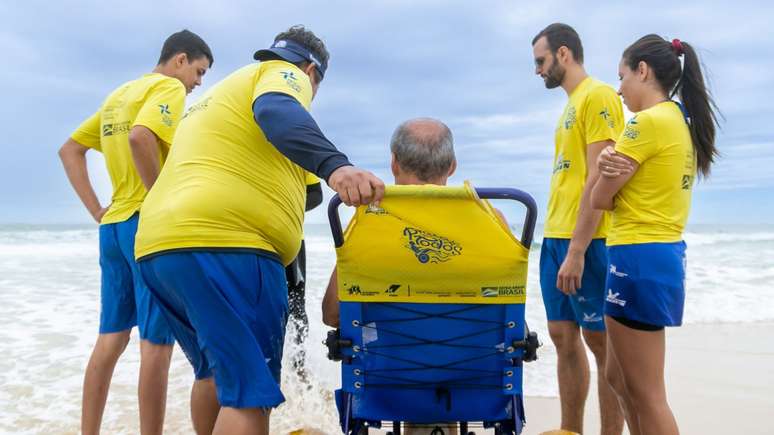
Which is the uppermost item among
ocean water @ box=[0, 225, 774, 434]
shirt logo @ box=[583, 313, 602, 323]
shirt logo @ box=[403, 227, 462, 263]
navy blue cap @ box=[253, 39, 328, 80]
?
navy blue cap @ box=[253, 39, 328, 80]

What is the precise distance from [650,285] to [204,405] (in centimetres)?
→ 190

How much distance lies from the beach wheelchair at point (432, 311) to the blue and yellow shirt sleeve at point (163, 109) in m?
1.42

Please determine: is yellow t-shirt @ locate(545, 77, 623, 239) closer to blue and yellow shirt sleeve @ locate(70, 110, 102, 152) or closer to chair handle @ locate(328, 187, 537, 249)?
chair handle @ locate(328, 187, 537, 249)

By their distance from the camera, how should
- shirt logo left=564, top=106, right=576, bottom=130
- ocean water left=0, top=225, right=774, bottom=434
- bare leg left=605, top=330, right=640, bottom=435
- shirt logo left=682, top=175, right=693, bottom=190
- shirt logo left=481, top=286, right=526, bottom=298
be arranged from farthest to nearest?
1. ocean water left=0, top=225, right=774, bottom=434
2. shirt logo left=564, top=106, right=576, bottom=130
3. bare leg left=605, top=330, right=640, bottom=435
4. shirt logo left=682, top=175, right=693, bottom=190
5. shirt logo left=481, top=286, right=526, bottom=298

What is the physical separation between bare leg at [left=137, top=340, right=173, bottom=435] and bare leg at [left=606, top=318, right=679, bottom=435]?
2.08 m

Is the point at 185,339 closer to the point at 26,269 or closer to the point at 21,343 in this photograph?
the point at 21,343

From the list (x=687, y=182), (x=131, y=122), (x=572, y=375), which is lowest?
(x=572, y=375)

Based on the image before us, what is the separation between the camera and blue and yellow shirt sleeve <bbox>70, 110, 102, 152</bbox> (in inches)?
146

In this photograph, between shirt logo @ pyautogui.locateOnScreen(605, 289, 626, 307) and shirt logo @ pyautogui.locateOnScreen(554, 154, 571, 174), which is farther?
shirt logo @ pyautogui.locateOnScreen(554, 154, 571, 174)

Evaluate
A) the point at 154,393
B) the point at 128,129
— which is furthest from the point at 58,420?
the point at 128,129

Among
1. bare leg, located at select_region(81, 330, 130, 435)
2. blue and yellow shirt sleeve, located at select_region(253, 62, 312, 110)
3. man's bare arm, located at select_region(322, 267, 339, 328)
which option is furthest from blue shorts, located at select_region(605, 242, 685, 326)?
bare leg, located at select_region(81, 330, 130, 435)

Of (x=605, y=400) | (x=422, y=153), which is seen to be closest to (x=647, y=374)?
(x=605, y=400)

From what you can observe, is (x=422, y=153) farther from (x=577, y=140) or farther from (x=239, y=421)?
(x=577, y=140)

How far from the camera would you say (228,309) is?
6.18 ft
